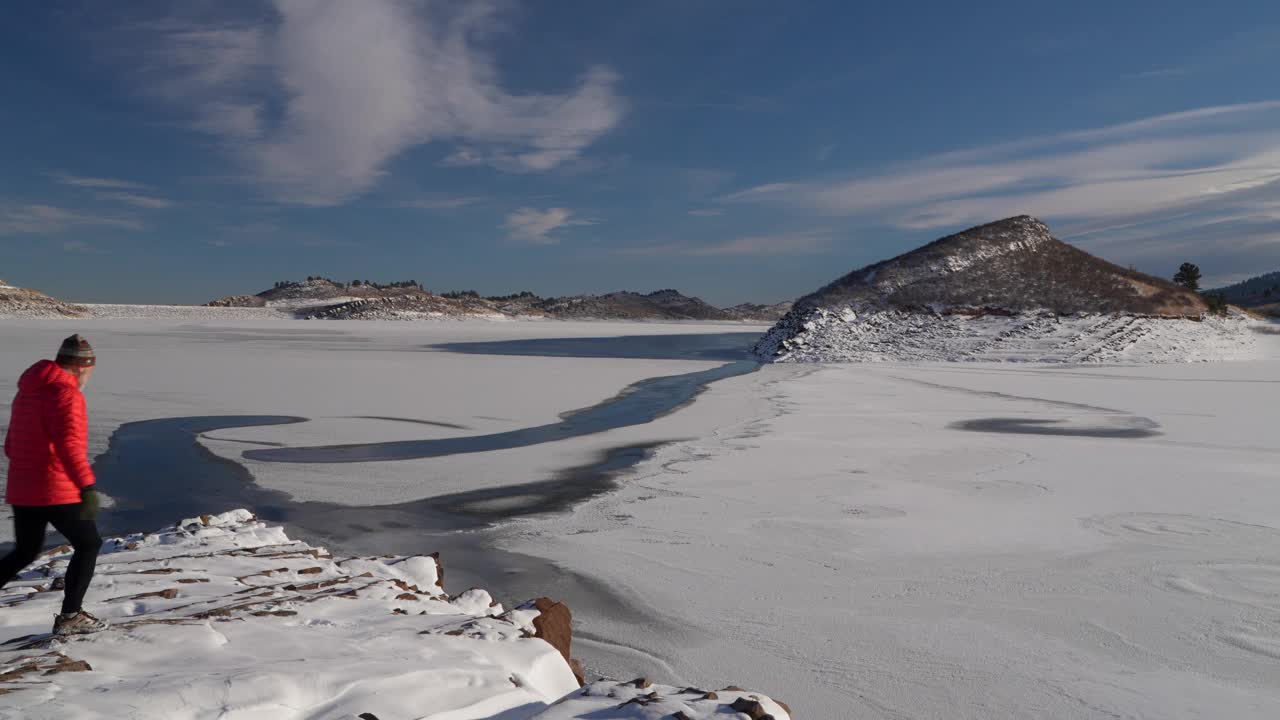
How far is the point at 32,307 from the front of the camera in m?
64.9

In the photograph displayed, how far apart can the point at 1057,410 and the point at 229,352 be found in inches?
1056

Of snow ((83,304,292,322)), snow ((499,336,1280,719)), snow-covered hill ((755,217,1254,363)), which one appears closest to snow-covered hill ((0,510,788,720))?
snow ((499,336,1280,719))

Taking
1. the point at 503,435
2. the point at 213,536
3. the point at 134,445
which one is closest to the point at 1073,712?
the point at 213,536

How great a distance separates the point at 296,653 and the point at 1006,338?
35.0 metres

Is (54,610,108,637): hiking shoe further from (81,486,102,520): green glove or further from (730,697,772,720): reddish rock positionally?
(730,697,772,720): reddish rock

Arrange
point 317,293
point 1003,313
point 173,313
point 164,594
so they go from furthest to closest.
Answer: point 317,293 → point 173,313 → point 1003,313 → point 164,594

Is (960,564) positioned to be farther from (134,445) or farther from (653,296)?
(653,296)

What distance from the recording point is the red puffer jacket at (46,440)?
3.93 m

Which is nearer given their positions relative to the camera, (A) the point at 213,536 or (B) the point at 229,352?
(A) the point at 213,536

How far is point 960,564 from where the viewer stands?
21.0 ft

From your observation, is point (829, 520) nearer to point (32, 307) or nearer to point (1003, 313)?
point (1003, 313)

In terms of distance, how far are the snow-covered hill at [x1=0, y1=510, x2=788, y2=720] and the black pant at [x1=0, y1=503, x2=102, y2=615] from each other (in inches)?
10.5

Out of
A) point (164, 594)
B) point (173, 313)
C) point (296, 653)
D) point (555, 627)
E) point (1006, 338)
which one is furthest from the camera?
point (173, 313)

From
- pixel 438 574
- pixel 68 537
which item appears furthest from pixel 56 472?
pixel 438 574
